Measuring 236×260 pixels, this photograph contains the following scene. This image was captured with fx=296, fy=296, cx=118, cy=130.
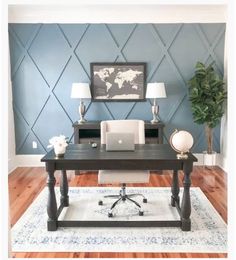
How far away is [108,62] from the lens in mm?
4906

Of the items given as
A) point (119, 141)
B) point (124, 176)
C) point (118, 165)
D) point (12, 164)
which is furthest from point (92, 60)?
point (118, 165)

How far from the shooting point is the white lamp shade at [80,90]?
181 inches

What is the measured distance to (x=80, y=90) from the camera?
4621mm

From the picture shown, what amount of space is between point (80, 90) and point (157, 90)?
1.20 m

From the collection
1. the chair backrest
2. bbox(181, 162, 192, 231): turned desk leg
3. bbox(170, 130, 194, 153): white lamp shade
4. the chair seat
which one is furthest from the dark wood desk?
the chair backrest

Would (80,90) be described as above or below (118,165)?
above

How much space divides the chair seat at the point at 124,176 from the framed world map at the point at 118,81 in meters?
2.23

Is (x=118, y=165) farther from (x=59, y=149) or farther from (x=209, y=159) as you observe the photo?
(x=209, y=159)

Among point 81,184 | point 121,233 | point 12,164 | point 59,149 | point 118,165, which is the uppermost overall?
point 59,149

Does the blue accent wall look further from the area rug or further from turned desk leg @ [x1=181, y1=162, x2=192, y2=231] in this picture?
turned desk leg @ [x1=181, y1=162, x2=192, y2=231]

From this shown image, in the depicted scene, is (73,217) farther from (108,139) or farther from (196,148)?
(196,148)

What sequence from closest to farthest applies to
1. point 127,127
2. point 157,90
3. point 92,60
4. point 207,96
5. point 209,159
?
1. point 127,127
2. point 157,90
3. point 207,96
4. point 209,159
5. point 92,60

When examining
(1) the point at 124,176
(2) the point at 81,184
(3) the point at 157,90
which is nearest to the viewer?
(1) the point at 124,176

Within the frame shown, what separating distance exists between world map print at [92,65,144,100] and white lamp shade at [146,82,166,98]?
33cm
